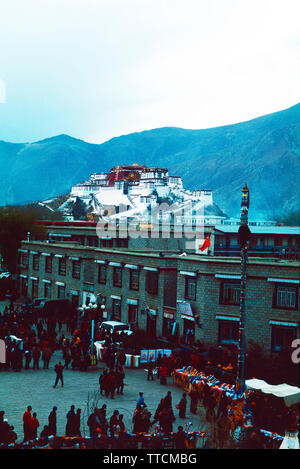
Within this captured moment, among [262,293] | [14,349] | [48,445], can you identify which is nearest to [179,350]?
[262,293]

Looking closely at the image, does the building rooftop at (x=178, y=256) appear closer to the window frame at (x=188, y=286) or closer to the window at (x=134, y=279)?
the window frame at (x=188, y=286)

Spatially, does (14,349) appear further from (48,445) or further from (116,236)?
(116,236)

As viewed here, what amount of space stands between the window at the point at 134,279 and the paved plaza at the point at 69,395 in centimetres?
999

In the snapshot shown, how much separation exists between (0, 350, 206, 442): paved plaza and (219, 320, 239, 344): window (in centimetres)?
500

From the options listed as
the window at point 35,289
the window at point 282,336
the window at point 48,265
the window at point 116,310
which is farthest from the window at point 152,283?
the window at point 35,289

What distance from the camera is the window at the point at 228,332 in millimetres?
29188

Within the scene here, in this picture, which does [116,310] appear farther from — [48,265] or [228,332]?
[48,265]

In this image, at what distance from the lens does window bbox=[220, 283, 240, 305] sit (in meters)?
29.5

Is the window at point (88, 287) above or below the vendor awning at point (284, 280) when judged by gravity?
below

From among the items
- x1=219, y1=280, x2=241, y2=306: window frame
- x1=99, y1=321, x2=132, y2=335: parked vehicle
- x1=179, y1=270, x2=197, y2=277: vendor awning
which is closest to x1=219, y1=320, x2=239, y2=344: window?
x1=219, y1=280, x2=241, y2=306: window frame

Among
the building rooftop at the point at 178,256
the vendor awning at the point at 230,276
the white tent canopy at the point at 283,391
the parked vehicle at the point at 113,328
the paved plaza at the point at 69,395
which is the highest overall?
the building rooftop at the point at 178,256

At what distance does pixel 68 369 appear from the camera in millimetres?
27375
